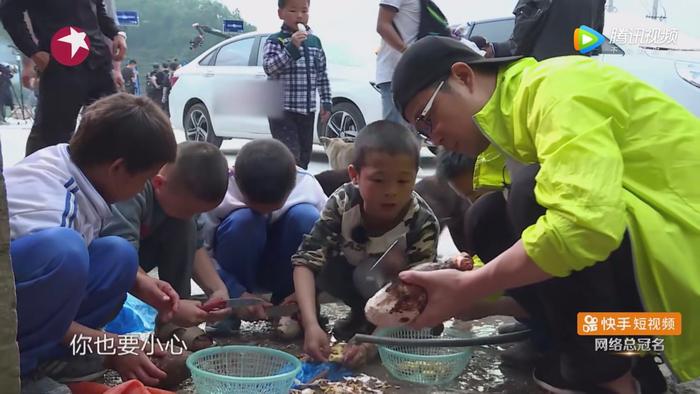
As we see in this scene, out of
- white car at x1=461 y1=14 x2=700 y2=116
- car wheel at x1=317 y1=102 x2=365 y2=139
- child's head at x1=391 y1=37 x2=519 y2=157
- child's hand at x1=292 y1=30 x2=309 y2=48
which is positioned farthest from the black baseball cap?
car wheel at x1=317 y1=102 x2=365 y2=139

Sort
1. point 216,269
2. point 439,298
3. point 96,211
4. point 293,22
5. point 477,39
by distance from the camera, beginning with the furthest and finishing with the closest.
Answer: point 477,39, point 293,22, point 216,269, point 96,211, point 439,298

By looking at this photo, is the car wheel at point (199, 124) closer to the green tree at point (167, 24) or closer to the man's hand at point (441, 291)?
the man's hand at point (441, 291)

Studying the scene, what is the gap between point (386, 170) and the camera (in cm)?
219

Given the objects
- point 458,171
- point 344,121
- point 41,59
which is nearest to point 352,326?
point 458,171

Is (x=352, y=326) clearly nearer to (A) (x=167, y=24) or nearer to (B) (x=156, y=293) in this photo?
(B) (x=156, y=293)

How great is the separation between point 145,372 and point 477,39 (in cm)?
581

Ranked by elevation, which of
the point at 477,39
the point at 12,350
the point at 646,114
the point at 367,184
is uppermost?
the point at 646,114

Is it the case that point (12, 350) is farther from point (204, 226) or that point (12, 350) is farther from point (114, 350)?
point (204, 226)

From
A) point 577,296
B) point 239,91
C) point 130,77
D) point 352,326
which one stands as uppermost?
point 577,296

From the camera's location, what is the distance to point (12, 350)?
120 cm

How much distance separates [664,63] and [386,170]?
3.70 m

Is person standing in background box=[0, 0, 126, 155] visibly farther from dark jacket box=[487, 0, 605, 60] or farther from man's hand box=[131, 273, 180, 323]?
dark jacket box=[487, 0, 605, 60]

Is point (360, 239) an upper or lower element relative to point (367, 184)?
lower

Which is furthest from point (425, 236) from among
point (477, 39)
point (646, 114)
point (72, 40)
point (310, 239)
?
point (477, 39)
